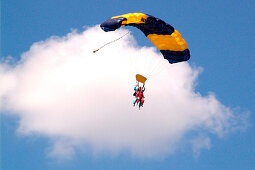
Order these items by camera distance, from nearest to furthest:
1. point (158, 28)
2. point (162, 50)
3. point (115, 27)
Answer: point (115, 27)
point (158, 28)
point (162, 50)

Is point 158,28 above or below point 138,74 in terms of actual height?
above

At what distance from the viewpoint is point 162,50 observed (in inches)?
1631

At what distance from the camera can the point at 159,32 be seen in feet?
129

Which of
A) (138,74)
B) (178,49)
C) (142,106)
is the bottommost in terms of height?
(142,106)

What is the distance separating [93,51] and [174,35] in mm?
7401

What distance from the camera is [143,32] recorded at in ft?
137

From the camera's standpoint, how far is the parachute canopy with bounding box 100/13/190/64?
35.5 metres

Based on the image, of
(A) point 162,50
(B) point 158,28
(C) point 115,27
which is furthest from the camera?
(A) point 162,50

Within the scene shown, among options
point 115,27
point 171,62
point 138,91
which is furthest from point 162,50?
point 115,27

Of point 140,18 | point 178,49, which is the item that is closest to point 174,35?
point 178,49

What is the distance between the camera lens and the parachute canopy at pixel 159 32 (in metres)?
35.5

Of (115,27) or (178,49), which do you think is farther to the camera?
(178,49)

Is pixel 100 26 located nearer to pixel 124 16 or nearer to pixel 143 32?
pixel 124 16

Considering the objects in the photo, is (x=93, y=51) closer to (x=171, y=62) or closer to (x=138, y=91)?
(x=138, y=91)
